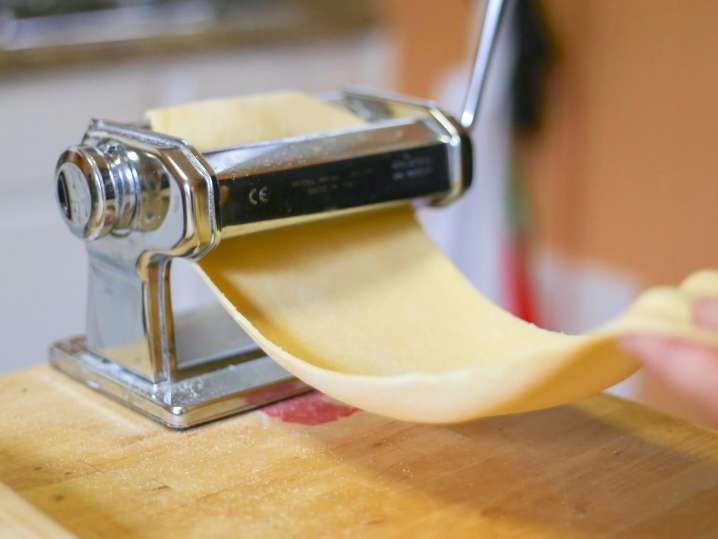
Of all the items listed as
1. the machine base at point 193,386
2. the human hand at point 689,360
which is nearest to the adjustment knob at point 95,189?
the machine base at point 193,386

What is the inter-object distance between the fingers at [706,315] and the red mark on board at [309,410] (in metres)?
0.30

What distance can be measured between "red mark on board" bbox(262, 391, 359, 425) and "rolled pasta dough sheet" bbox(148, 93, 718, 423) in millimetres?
45

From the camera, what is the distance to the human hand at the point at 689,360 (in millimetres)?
497

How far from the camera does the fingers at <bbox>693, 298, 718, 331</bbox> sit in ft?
1.69

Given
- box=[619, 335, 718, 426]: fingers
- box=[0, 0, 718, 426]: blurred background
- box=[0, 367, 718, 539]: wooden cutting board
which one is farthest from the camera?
box=[0, 0, 718, 426]: blurred background

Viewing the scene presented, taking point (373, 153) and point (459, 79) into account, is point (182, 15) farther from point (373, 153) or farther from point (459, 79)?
point (373, 153)

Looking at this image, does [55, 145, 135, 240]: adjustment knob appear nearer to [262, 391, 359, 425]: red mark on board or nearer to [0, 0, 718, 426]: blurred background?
[262, 391, 359, 425]: red mark on board

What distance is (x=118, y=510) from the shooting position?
609mm

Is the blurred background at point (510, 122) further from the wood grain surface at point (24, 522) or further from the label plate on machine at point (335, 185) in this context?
the wood grain surface at point (24, 522)

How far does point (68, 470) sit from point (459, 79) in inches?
51.8

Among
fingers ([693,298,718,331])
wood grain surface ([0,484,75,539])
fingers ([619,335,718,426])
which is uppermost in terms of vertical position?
fingers ([693,298,718,331])

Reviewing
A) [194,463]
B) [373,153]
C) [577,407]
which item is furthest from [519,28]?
[194,463]

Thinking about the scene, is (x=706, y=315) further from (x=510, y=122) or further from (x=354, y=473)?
(x=510, y=122)

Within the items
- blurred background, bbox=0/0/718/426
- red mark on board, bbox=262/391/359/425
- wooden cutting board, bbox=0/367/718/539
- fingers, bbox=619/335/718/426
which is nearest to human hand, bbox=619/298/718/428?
fingers, bbox=619/335/718/426
